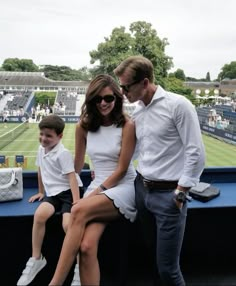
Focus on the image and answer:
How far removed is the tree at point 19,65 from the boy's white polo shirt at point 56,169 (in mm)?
54609

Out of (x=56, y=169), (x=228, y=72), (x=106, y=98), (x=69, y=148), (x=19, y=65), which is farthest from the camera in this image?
(x=19, y=65)

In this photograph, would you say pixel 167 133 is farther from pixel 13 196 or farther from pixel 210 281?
pixel 210 281

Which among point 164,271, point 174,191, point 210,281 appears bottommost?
point 210,281

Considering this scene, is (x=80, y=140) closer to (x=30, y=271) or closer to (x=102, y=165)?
(x=102, y=165)

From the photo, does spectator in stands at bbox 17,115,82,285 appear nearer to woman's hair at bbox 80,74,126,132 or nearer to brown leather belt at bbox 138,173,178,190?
woman's hair at bbox 80,74,126,132

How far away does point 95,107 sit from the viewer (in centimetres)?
212

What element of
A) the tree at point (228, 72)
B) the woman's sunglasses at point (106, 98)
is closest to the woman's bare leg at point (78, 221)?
the woman's sunglasses at point (106, 98)

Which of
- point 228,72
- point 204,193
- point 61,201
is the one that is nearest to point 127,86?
point 61,201

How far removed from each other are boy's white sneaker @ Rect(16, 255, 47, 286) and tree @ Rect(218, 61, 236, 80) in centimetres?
5297

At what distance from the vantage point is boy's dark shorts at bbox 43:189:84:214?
223 cm

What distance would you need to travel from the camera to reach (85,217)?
189 centimetres

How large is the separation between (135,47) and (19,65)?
29569mm

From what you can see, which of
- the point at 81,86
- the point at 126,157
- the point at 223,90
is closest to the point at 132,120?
the point at 126,157

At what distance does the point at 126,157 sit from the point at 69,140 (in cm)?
1690
